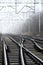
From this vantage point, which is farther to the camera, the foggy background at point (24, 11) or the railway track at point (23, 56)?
the foggy background at point (24, 11)

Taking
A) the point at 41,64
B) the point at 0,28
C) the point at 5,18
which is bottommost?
the point at 0,28

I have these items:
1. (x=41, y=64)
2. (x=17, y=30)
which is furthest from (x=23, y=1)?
(x=41, y=64)

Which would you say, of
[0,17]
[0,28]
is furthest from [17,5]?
[0,28]

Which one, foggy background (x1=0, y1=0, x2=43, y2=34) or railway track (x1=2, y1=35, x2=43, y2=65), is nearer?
railway track (x1=2, y1=35, x2=43, y2=65)

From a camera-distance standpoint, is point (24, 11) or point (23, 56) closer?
point (23, 56)

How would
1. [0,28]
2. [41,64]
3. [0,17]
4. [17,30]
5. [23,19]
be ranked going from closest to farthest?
[41,64]
[23,19]
[0,17]
[17,30]
[0,28]

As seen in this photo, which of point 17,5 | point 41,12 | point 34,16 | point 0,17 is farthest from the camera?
point 0,17

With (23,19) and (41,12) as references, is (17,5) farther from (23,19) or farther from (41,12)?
(23,19)

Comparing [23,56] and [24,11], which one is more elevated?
[23,56]

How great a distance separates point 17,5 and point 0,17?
31.3 feet

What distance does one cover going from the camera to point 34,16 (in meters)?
27.5

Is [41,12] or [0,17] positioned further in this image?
[0,17]

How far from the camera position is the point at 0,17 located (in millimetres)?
34562

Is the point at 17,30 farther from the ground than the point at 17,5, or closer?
closer
